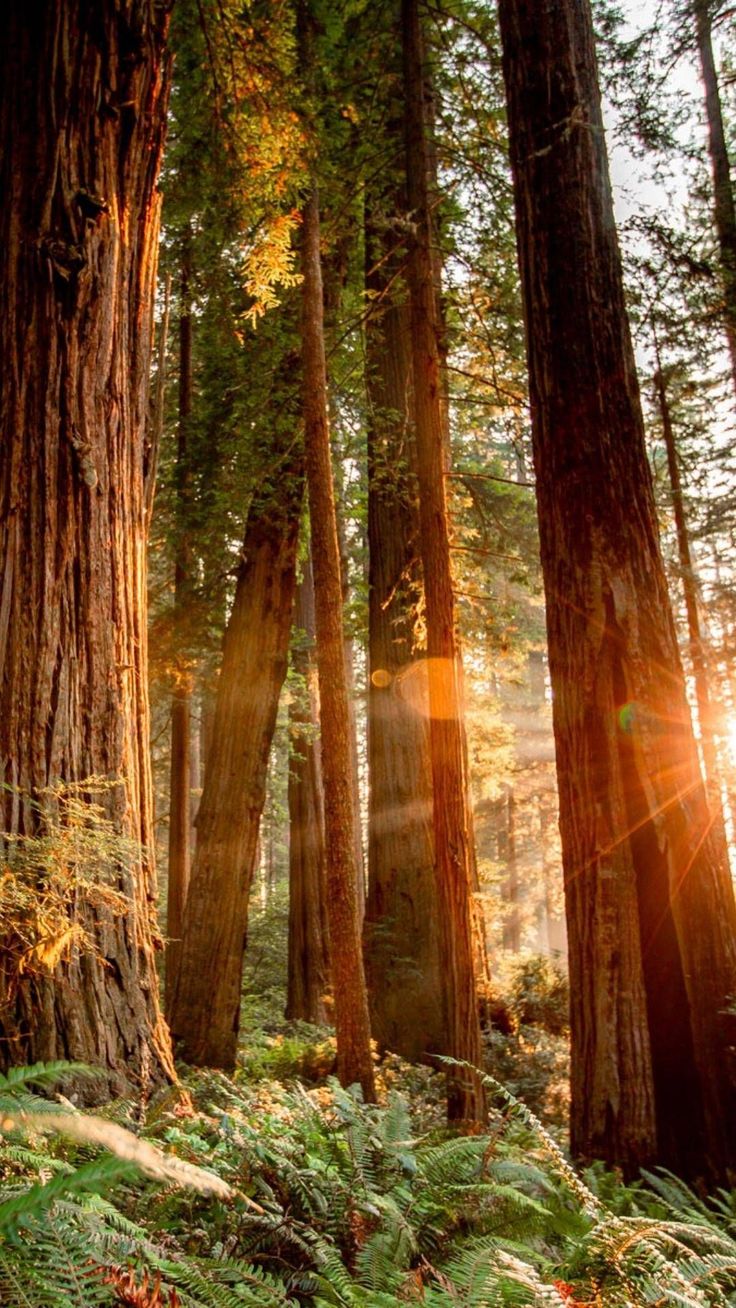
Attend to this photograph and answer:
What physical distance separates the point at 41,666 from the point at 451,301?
6.29 meters

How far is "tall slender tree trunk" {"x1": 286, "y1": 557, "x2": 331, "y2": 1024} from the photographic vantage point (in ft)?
40.1

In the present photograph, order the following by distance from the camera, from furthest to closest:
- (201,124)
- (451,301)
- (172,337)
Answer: (172,337) < (451,301) < (201,124)

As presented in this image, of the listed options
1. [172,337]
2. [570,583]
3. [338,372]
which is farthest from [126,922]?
[172,337]

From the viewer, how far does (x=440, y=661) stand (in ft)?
20.1

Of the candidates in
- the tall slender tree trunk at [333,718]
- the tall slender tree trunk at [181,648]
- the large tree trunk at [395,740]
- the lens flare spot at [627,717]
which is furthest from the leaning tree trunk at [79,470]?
the tall slender tree trunk at [181,648]

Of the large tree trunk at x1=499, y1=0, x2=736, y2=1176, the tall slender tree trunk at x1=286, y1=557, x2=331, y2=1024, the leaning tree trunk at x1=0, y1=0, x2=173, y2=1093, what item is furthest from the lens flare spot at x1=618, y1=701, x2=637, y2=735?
the tall slender tree trunk at x1=286, y1=557, x2=331, y2=1024

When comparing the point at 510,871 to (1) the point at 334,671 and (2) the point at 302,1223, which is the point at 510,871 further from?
(2) the point at 302,1223

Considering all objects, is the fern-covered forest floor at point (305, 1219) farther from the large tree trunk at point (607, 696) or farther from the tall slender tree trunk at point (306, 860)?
the tall slender tree trunk at point (306, 860)

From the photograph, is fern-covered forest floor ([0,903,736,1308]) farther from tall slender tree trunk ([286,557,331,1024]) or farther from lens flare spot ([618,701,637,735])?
tall slender tree trunk ([286,557,331,1024])

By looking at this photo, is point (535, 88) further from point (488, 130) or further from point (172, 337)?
point (172, 337)

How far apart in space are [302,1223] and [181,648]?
8578mm

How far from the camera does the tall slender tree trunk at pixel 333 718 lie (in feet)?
17.3

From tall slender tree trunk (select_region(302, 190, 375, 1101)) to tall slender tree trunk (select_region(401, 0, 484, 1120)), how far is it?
2.22 feet

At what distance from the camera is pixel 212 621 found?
398 inches
